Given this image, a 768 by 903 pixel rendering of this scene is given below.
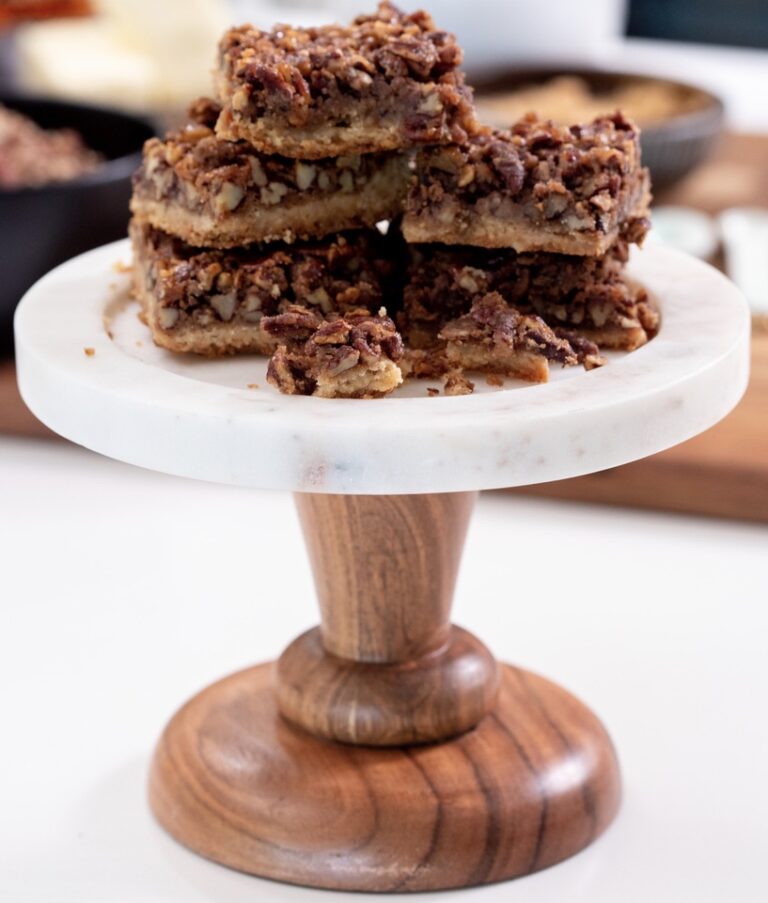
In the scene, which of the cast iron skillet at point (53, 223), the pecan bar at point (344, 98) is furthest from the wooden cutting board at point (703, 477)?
the pecan bar at point (344, 98)

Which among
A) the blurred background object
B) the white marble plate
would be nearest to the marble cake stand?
the white marble plate

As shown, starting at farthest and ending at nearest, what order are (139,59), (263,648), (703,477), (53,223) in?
(139,59), (53,223), (703,477), (263,648)

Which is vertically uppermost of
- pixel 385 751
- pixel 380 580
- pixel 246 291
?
pixel 246 291

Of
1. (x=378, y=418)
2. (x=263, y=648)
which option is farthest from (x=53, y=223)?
(x=378, y=418)

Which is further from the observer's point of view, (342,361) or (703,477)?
(703,477)

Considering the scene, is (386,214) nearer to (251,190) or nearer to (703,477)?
(251,190)

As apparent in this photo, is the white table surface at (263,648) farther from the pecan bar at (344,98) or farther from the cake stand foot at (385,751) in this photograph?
the pecan bar at (344,98)

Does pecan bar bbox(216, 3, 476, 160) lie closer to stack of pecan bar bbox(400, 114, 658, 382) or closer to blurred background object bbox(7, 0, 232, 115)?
stack of pecan bar bbox(400, 114, 658, 382)
